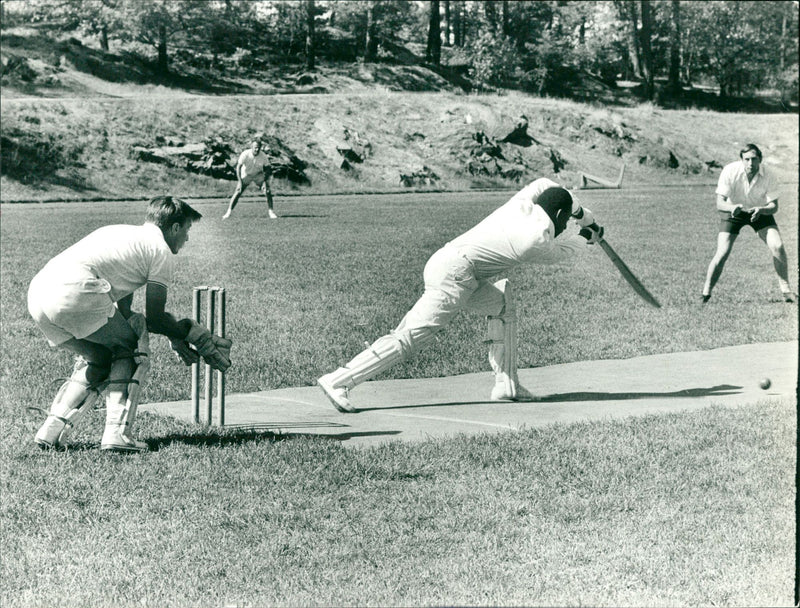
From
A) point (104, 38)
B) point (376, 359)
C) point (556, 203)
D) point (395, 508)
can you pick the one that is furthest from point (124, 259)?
point (104, 38)

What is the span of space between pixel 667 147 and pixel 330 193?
19132 millimetres

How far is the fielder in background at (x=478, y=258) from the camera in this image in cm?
752

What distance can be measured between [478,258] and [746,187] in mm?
5432

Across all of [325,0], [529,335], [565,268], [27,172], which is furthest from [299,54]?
[529,335]

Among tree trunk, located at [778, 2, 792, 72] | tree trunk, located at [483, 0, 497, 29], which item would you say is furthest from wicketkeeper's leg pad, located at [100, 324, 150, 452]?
tree trunk, located at [483, 0, 497, 29]

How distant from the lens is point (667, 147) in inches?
1927

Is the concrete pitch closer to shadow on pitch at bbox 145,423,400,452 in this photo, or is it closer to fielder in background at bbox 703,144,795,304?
shadow on pitch at bbox 145,423,400,452

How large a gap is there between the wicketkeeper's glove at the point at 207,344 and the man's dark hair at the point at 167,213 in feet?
1.94

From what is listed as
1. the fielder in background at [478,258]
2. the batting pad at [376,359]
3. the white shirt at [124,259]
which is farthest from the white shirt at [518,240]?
the white shirt at [124,259]

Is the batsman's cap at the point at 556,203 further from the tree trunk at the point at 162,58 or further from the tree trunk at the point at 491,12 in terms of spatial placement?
the tree trunk at the point at 491,12

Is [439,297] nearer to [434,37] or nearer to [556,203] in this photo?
[556,203]

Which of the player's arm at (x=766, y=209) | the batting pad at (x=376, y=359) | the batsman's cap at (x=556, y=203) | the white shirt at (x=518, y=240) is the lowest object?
the batting pad at (x=376, y=359)

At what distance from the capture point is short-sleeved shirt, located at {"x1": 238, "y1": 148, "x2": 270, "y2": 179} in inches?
923

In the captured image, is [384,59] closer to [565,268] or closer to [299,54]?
[299,54]
